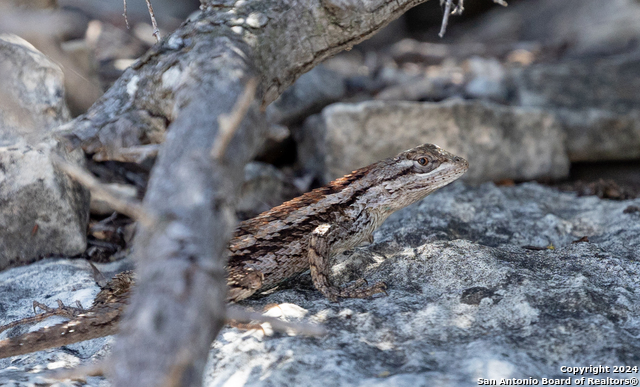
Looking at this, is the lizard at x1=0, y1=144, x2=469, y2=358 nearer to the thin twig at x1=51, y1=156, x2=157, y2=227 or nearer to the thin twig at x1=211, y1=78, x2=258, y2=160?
the thin twig at x1=51, y1=156, x2=157, y2=227

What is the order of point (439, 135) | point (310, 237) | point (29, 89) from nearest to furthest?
1. point (310, 237)
2. point (29, 89)
3. point (439, 135)

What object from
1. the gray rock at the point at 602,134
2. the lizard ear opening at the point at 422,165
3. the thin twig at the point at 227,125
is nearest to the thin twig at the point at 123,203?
the thin twig at the point at 227,125

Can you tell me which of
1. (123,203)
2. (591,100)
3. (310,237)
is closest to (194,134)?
(123,203)

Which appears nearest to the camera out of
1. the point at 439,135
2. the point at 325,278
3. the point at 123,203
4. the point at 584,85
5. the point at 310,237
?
the point at 123,203

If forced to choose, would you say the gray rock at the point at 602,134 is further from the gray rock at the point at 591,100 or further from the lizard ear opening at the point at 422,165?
the lizard ear opening at the point at 422,165

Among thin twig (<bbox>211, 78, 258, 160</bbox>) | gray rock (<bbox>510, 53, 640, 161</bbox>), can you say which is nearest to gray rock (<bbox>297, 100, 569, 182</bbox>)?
gray rock (<bbox>510, 53, 640, 161</bbox>)

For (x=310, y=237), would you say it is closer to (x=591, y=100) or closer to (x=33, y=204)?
(x=33, y=204)
